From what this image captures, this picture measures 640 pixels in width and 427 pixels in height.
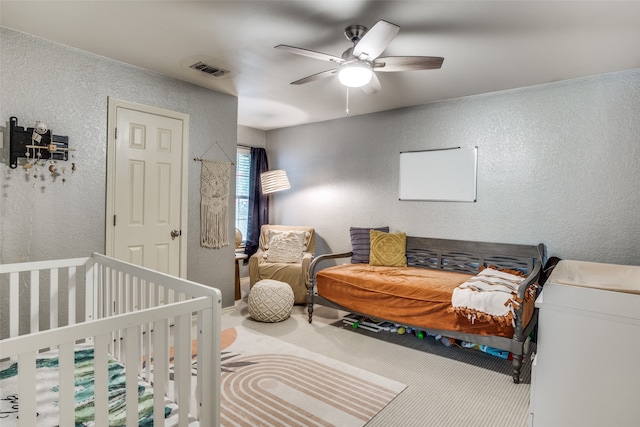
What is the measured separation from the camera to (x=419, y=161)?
4109 millimetres

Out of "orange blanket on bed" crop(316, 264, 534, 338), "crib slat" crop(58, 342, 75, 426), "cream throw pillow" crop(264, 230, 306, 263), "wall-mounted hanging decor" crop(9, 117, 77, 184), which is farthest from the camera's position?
"cream throw pillow" crop(264, 230, 306, 263)

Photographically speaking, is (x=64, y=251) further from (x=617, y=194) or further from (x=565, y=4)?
(x=617, y=194)

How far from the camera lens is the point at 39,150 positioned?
2.58 meters

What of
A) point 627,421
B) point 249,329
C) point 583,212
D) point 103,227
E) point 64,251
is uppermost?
point 583,212

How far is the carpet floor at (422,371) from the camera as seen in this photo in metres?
2.10

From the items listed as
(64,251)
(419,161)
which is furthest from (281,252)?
(64,251)

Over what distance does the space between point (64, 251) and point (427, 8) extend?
3083mm

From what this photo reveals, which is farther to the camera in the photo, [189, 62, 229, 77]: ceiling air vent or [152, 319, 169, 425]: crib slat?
[189, 62, 229, 77]: ceiling air vent

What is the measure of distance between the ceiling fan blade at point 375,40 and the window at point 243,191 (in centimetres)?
344

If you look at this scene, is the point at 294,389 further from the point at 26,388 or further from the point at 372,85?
the point at 372,85

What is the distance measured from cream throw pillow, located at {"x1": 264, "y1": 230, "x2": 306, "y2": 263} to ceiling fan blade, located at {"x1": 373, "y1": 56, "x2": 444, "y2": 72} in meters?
2.63

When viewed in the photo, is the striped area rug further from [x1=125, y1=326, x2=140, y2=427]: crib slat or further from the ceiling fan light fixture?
the ceiling fan light fixture

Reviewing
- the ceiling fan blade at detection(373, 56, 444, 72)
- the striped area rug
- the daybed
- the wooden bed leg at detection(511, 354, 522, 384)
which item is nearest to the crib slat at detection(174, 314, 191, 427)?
the striped area rug

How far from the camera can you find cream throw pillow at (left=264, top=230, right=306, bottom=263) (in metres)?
4.46
